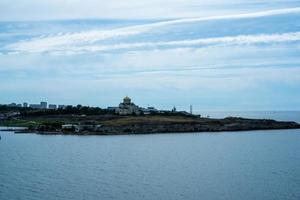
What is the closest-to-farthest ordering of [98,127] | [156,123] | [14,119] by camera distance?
[98,127]
[156,123]
[14,119]

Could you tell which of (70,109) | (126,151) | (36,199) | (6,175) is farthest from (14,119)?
(36,199)

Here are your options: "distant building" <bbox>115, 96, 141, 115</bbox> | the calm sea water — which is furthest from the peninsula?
the calm sea water

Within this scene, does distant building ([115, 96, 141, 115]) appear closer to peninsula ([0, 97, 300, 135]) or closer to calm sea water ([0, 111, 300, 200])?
peninsula ([0, 97, 300, 135])

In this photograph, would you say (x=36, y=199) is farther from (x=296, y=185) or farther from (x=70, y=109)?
(x=70, y=109)

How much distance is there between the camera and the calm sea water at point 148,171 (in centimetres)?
3262

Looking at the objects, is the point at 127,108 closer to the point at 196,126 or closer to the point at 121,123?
the point at 121,123

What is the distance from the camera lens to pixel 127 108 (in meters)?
118

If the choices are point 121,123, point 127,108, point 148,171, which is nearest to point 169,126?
point 121,123

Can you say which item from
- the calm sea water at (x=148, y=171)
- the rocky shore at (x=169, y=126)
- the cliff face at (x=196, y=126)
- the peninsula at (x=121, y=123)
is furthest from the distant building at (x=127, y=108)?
the calm sea water at (x=148, y=171)

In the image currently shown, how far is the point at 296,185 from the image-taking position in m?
35.1

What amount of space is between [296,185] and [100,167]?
16524 mm

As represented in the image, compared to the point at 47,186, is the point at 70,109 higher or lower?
higher

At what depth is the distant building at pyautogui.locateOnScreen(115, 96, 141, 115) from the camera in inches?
4587

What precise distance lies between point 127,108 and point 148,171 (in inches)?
2982
